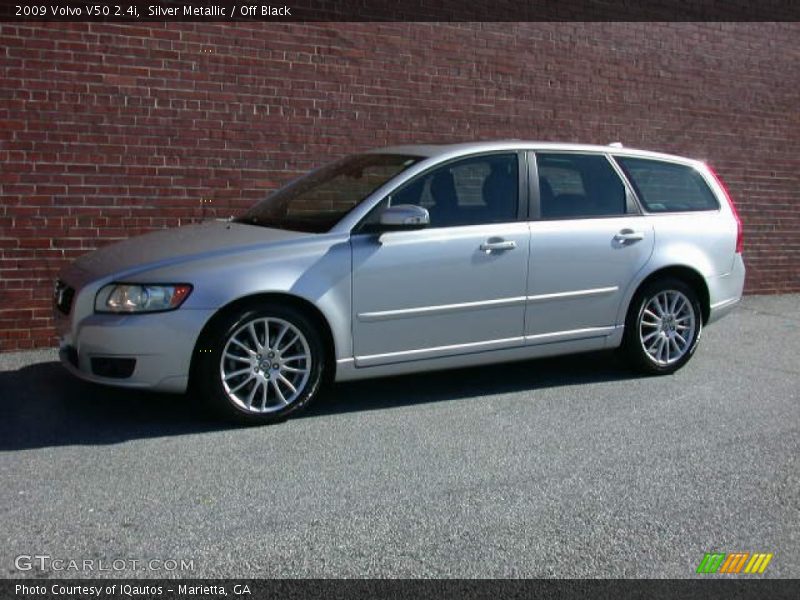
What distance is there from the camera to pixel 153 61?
25.7ft

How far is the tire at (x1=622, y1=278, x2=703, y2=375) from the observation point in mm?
6906

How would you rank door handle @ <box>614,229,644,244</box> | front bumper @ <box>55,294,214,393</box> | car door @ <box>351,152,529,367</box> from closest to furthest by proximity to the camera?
front bumper @ <box>55,294,214,393</box> → car door @ <box>351,152,529,367</box> → door handle @ <box>614,229,644,244</box>

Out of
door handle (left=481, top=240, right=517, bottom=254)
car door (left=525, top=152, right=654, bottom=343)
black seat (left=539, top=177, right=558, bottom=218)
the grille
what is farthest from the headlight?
black seat (left=539, top=177, right=558, bottom=218)

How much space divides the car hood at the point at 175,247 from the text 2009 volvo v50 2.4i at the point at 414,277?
2cm

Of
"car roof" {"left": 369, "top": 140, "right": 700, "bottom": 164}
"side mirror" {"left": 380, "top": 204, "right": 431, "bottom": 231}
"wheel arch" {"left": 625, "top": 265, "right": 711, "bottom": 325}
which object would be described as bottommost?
"wheel arch" {"left": 625, "top": 265, "right": 711, "bottom": 325}

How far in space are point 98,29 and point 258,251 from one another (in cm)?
308

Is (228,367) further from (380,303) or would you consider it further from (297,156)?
(297,156)

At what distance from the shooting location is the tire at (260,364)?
5.50m

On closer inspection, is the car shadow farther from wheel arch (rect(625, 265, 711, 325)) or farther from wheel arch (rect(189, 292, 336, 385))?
wheel arch (rect(625, 265, 711, 325))

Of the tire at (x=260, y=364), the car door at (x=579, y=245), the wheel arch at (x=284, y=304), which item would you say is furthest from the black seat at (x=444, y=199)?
the tire at (x=260, y=364)

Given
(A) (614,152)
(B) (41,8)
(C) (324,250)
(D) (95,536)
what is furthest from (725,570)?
(B) (41,8)

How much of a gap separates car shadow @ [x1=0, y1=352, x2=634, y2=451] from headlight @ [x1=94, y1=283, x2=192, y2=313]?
707 mm

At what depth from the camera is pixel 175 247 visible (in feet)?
19.1

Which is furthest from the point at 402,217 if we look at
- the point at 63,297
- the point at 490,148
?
the point at 63,297
